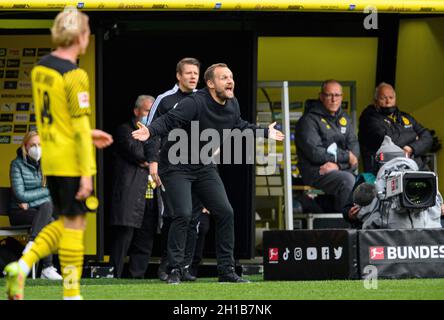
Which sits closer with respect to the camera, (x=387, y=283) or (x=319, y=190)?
(x=387, y=283)

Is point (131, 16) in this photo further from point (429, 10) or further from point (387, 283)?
point (387, 283)

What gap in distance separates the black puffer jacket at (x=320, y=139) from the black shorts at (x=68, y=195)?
213 inches

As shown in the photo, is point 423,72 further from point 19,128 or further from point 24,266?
point 24,266

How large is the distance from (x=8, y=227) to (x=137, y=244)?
1.30 meters

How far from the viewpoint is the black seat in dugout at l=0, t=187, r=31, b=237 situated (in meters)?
12.2

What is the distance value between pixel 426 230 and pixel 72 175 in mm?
3719

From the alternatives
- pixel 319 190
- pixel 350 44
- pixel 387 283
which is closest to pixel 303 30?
pixel 350 44

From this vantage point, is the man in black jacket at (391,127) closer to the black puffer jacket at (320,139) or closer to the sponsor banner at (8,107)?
the black puffer jacket at (320,139)

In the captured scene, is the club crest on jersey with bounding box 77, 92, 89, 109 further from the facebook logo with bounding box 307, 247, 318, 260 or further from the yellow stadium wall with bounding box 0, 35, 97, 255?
the yellow stadium wall with bounding box 0, 35, 97, 255

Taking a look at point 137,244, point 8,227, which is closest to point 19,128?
point 8,227

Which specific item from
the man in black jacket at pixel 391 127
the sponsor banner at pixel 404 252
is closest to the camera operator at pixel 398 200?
the sponsor banner at pixel 404 252

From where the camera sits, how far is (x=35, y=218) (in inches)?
480

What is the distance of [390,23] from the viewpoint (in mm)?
14250

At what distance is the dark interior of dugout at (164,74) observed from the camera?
12.6 metres
